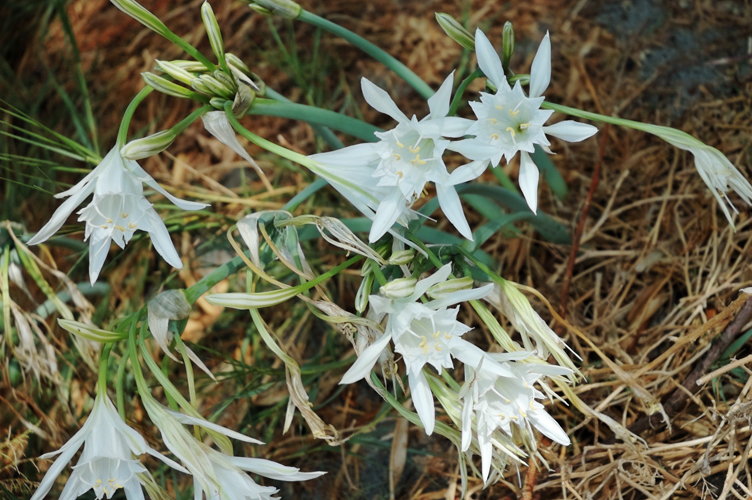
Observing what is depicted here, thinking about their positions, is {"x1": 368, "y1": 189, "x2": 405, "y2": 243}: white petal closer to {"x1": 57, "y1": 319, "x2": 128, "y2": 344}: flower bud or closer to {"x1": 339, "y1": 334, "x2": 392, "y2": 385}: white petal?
{"x1": 339, "y1": 334, "x2": 392, "y2": 385}: white petal

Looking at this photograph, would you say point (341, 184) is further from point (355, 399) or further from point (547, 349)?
point (355, 399)

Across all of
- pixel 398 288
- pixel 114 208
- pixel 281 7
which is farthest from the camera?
pixel 281 7

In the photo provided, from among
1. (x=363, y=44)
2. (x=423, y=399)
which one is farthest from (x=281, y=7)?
(x=423, y=399)

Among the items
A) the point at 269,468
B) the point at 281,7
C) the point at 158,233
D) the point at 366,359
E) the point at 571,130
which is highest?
the point at 281,7

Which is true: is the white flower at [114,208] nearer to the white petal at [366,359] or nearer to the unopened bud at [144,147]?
the unopened bud at [144,147]

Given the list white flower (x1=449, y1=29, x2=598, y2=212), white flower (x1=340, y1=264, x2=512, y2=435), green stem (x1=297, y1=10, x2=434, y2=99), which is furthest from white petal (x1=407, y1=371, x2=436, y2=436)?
green stem (x1=297, y1=10, x2=434, y2=99)

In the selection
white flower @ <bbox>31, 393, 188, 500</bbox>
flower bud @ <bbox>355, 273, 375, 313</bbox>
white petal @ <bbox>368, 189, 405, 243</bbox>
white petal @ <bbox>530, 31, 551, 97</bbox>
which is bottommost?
white flower @ <bbox>31, 393, 188, 500</bbox>

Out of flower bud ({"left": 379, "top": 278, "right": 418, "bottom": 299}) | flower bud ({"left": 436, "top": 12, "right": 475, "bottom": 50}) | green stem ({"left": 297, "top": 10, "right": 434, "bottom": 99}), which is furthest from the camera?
green stem ({"left": 297, "top": 10, "right": 434, "bottom": 99})

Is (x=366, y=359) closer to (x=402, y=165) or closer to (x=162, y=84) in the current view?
(x=402, y=165)
